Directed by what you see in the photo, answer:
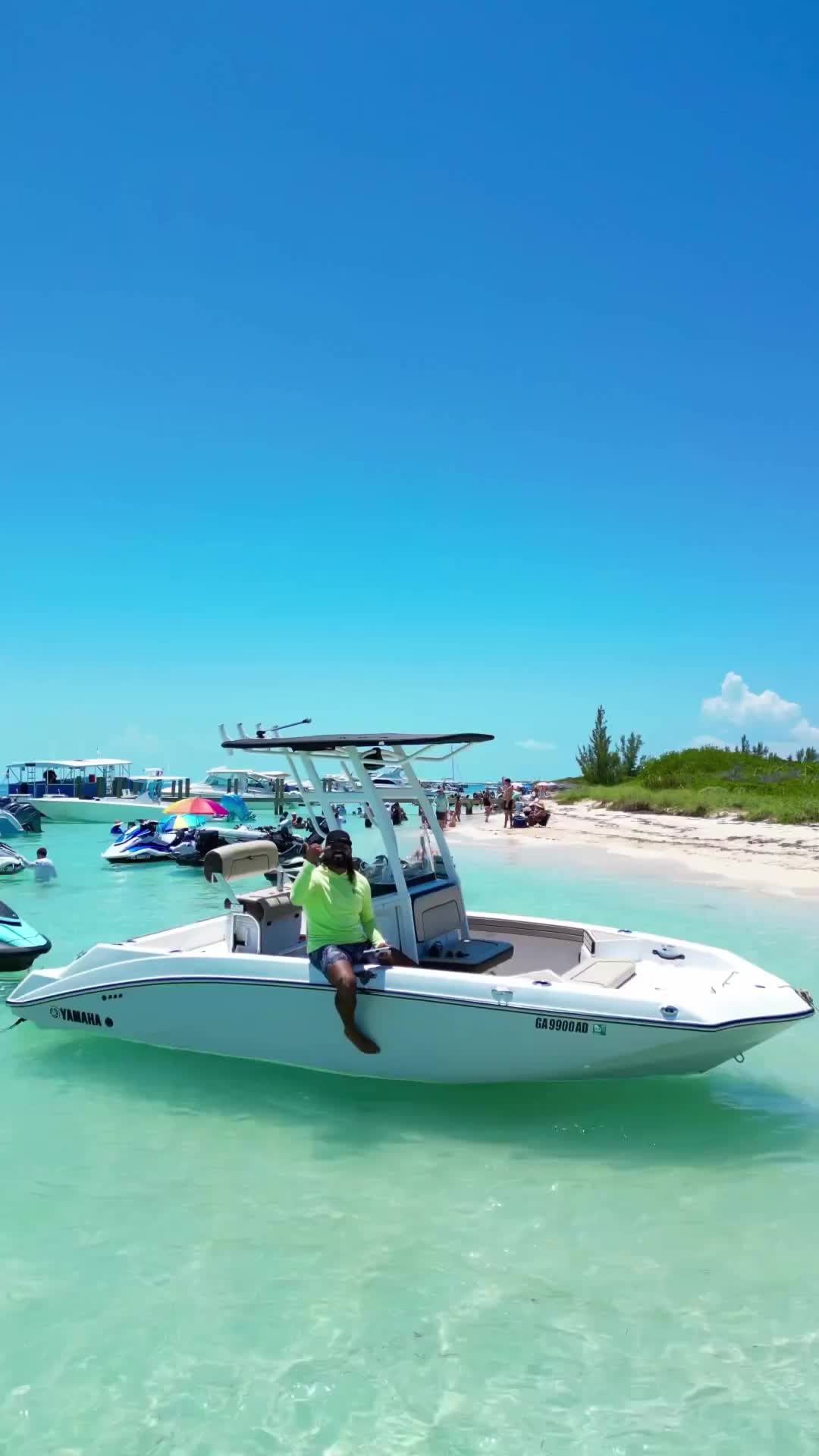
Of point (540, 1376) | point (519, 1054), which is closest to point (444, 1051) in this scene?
point (519, 1054)

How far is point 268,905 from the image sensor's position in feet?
26.9

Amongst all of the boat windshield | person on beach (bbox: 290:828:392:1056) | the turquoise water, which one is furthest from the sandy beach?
person on beach (bbox: 290:828:392:1056)

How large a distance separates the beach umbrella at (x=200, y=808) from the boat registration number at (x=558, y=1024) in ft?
81.2

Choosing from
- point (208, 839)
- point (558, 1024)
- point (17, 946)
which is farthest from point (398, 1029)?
point (208, 839)

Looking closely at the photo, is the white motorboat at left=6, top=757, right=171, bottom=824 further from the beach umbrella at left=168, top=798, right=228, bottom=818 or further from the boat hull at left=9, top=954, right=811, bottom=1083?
the boat hull at left=9, top=954, right=811, bottom=1083

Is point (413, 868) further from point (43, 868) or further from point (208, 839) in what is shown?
point (208, 839)

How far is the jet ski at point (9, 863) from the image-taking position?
25.4 meters

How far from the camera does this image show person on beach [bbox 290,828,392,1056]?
710 cm

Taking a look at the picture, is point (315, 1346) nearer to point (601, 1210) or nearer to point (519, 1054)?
point (601, 1210)

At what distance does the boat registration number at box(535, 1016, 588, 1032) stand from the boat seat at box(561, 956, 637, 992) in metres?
0.37

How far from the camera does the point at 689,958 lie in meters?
8.03

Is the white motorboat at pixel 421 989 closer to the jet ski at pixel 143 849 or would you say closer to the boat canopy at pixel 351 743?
the boat canopy at pixel 351 743

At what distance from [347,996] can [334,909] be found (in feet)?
2.10

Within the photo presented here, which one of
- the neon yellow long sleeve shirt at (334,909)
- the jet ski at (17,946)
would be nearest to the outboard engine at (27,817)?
the jet ski at (17,946)
